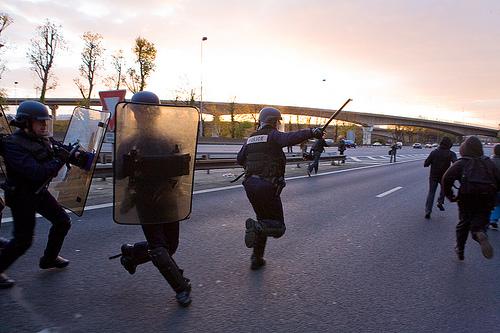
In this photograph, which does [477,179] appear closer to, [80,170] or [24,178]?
[80,170]

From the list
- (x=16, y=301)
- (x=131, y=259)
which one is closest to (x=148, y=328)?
(x=131, y=259)

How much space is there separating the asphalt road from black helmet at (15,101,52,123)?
156cm

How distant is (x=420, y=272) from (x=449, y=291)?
0.62m

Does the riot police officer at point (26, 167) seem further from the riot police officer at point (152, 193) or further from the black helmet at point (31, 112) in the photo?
the riot police officer at point (152, 193)

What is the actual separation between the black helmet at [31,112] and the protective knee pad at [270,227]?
2.38 meters

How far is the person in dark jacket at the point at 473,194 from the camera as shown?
526cm

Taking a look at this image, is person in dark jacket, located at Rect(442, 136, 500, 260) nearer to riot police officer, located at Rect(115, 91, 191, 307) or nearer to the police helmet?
the police helmet

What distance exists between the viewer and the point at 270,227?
4.60m

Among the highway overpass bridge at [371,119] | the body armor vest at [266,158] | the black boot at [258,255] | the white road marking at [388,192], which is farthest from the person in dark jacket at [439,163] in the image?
the highway overpass bridge at [371,119]

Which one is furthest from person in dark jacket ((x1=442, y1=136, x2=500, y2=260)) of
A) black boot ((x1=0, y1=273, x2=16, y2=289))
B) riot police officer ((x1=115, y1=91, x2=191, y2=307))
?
black boot ((x1=0, y1=273, x2=16, y2=289))

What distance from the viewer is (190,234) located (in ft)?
20.6

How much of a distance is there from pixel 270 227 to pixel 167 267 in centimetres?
142

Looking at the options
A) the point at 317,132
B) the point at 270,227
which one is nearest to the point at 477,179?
the point at 317,132

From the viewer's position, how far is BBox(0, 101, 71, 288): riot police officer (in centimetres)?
363
